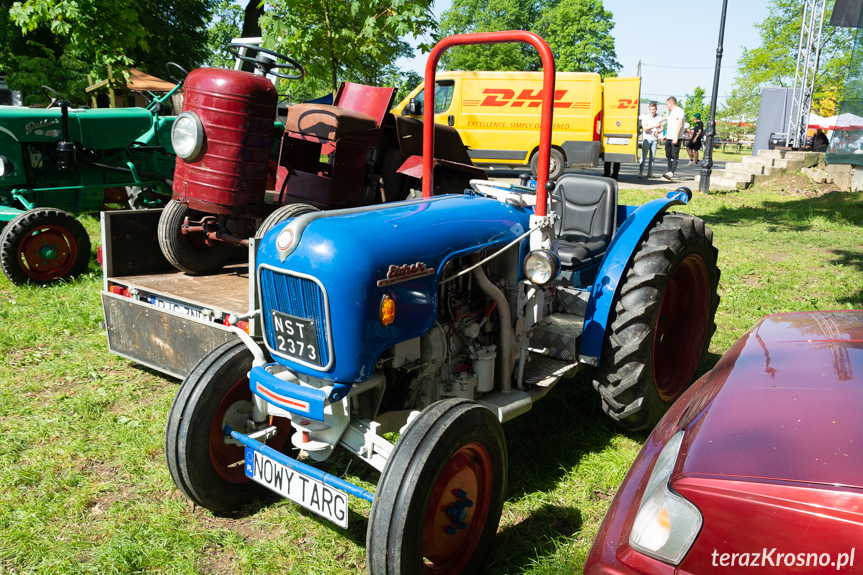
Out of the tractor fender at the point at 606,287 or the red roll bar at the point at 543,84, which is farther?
the tractor fender at the point at 606,287

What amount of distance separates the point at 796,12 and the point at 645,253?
126ft

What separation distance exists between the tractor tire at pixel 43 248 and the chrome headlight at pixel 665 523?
6.20 metres

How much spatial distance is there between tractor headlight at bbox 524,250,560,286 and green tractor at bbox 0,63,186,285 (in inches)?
198

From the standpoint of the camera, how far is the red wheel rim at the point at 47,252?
6.34m

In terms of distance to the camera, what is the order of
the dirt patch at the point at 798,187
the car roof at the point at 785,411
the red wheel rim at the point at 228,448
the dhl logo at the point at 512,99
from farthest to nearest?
the dhl logo at the point at 512,99 < the dirt patch at the point at 798,187 < the red wheel rim at the point at 228,448 < the car roof at the point at 785,411

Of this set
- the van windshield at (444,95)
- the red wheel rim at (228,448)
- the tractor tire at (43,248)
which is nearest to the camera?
the red wheel rim at (228,448)

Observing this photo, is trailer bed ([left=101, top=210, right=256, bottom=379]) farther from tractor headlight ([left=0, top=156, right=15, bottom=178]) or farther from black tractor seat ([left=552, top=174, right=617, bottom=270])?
tractor headlight ([left=0, top=156, right=15, bottom=178])

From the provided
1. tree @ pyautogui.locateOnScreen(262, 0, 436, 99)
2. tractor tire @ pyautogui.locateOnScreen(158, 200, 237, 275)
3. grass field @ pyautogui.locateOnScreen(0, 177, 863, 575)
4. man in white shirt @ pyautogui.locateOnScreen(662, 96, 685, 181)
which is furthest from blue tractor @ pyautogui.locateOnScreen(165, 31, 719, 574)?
man in white shirt @ pyautogui.locateOnScreen(662, 96, 685, 181)

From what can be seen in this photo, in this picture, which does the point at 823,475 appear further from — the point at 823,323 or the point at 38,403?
the point at 38,403

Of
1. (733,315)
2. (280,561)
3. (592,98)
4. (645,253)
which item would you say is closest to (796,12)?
(592,98)

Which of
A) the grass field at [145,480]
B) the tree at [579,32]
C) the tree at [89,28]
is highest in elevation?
the tree at [579,32]

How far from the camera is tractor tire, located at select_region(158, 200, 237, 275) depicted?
15.5 feet

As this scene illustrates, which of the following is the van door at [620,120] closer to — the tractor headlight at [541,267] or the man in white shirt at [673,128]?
the man in white shirt at [673,128]

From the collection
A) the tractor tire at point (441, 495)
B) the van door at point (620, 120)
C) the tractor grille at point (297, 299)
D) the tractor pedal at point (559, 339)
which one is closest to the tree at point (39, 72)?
the van door at point (620, 120)
